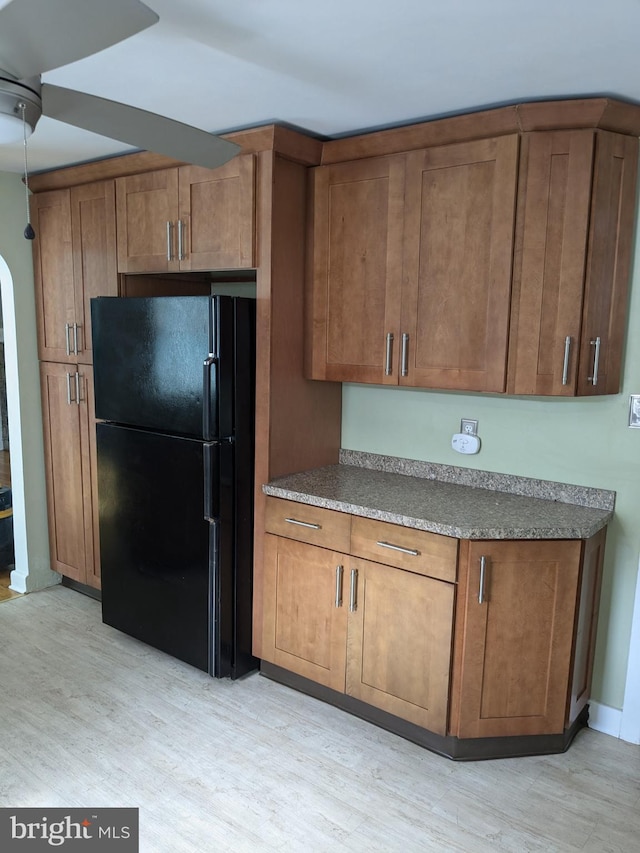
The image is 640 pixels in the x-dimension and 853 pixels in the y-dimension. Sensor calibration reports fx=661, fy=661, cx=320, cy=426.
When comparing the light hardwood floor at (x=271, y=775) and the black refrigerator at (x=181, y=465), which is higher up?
the black refrigerator at (x=181, y=465)

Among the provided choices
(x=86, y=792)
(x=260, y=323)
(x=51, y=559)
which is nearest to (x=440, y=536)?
(x=260, y=323)

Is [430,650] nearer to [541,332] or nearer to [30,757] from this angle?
[541,332]

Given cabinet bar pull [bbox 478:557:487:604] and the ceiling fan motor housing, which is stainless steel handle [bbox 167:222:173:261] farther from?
cabinet bar pull [bbox 478:557:487:604]

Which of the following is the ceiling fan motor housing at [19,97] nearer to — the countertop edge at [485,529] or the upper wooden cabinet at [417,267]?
the upper wooden cabinet at [417,267]

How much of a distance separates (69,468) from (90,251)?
1.18 metres

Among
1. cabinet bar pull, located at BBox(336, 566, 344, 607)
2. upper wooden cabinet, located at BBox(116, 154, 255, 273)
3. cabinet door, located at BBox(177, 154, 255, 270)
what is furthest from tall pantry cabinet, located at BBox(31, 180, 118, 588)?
cabinet bar pull, located at BBox(336, 566, 344, 607)

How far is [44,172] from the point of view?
3484mm

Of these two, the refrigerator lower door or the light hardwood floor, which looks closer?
the light hardwood floor

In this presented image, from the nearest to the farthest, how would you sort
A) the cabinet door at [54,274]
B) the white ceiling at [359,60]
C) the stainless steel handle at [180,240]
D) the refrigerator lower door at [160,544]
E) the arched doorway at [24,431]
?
1. the white ceiling at [359,60]
2. the refrigerator lower door at [160,544]
3. the stainless steel handle at [180,240]
4. the cabinet door at [54,274]
5. the arched doorway at [24,431]

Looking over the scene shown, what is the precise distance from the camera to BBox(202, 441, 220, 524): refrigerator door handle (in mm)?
2662

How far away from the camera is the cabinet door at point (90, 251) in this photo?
3.21 m

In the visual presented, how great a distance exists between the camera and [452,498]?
8.61ft

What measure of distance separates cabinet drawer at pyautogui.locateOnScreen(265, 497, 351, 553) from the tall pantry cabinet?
1258 mm

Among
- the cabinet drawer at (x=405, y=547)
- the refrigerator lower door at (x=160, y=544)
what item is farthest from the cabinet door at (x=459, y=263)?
the refrigerator lower door at (x=160, y=544)
